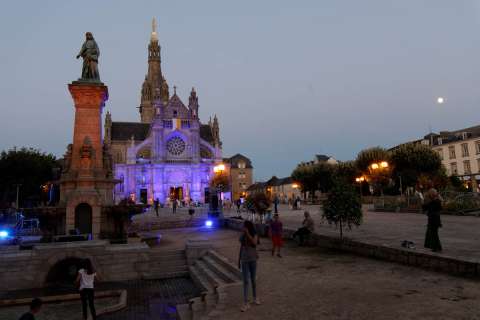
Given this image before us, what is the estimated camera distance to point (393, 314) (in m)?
5.71

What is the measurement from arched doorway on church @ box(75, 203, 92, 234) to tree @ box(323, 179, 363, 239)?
11428 mm

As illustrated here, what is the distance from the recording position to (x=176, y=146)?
78.9 metres

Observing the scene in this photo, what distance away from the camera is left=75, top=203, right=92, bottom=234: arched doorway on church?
55.4 ft

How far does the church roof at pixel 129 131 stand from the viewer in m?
86.4

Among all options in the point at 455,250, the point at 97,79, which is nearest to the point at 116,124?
the point at 97,79

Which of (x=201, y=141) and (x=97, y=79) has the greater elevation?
(x=201, y=141)

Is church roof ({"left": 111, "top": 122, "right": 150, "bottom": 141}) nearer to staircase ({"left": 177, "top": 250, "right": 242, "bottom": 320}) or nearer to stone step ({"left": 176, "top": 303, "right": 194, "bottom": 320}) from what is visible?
staircase ({"left": 177, "top": 250, "right": 242, "bottom": 320})

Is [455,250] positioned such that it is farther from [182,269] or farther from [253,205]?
[253,205]

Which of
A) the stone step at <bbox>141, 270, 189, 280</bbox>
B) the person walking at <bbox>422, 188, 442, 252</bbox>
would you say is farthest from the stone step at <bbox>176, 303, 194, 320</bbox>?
the person walking at <bbox>422, 188, 442, 252</bbox>

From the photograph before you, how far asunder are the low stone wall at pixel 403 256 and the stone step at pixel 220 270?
4.76 m

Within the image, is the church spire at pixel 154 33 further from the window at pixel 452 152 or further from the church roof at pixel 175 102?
the window at pixel 452 152

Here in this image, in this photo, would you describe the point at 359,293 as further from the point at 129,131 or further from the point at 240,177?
the point at 240,177

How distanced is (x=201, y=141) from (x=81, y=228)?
65296 millimetres

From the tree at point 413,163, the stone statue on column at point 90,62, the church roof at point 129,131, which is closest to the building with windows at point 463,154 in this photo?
the tree at point 413,163
